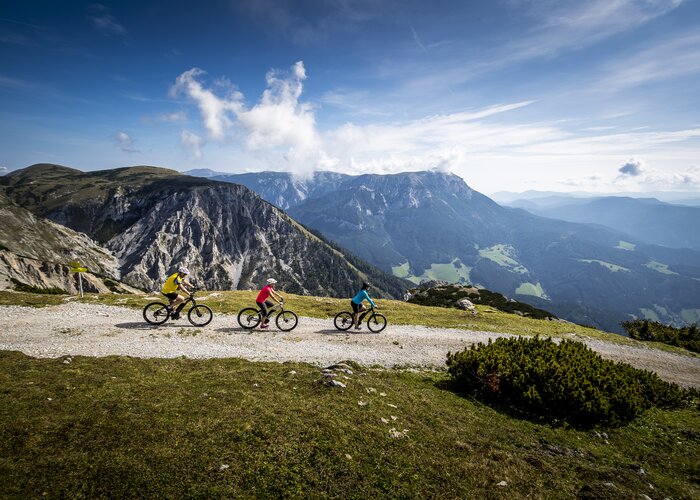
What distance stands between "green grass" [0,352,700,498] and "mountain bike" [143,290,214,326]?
7.91 m

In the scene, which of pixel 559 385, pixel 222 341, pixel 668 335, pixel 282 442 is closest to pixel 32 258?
pixel 222 341

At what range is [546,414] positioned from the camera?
521 inches

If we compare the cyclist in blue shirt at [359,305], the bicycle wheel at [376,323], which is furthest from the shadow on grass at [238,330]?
the bicycle wheel at [376,323]

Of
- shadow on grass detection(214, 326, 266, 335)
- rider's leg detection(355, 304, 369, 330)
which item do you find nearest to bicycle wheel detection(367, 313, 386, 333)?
rider's leg detection(355, 304, 369, 330)

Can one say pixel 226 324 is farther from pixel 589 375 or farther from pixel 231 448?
pixel 589 375

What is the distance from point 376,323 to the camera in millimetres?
24922

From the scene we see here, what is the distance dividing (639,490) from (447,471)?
5.23 meters

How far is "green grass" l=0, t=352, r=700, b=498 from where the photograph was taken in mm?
7504

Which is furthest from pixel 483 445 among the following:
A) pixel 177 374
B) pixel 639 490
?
pixel 177 374

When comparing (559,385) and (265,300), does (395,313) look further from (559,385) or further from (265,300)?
(559,385)

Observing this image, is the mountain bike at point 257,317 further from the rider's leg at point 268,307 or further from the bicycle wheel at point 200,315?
the bicycle wheel at point 200,315

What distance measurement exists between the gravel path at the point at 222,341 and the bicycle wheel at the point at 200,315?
1.53 feet

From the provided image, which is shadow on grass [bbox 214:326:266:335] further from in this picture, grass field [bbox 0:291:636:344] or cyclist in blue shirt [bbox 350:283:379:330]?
cyclist in blue shirt [bbox 350:283:379:330]

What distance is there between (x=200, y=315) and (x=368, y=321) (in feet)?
38.1
